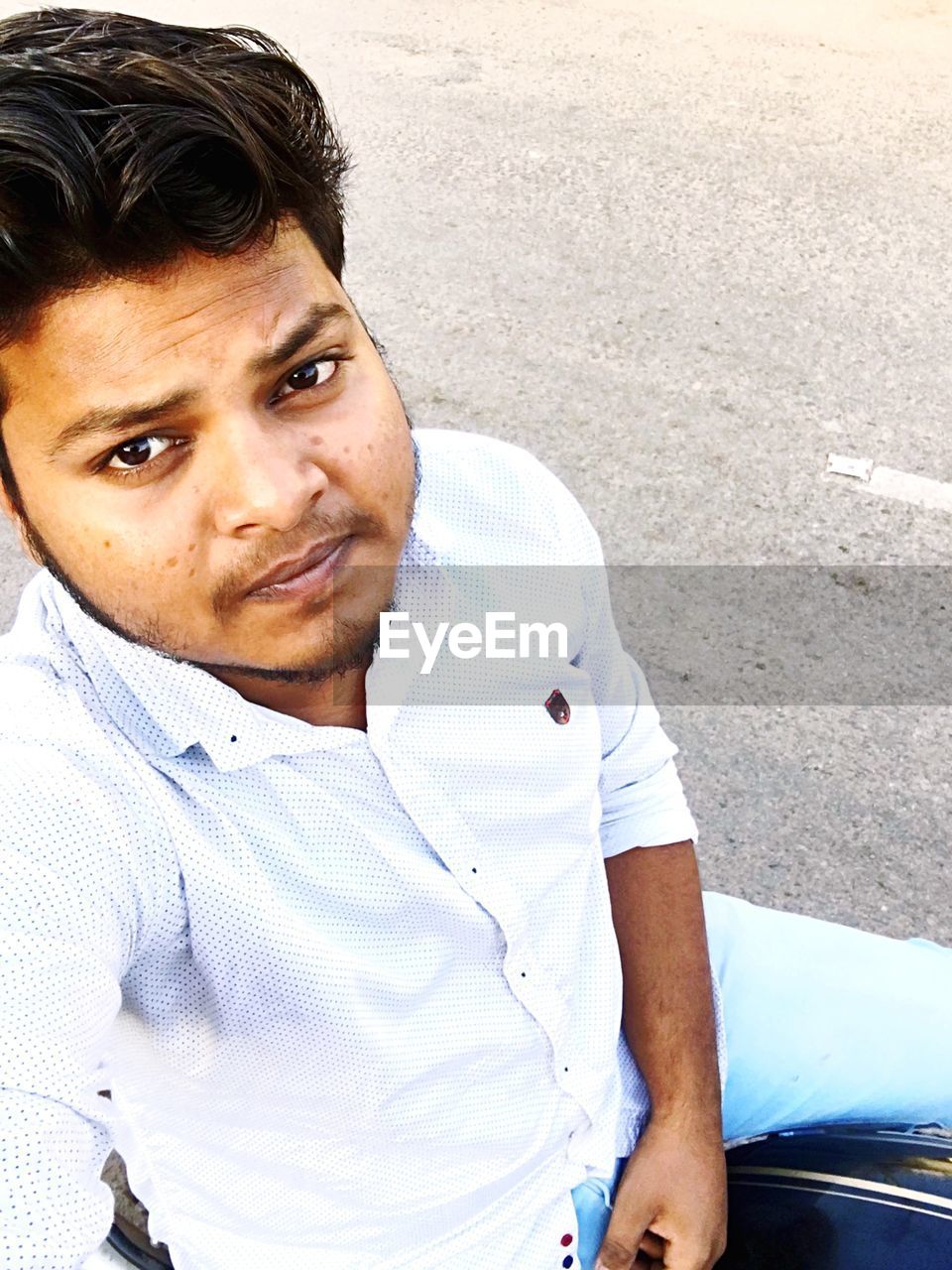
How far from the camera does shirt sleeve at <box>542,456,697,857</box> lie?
1.68 meters

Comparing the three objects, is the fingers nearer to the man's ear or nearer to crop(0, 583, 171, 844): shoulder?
crop(0, 583, 171, 844): shoulder

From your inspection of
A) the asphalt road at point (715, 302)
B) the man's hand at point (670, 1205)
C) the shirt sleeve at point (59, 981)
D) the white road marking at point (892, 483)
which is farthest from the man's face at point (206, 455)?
the white road marking at point (892, 483)

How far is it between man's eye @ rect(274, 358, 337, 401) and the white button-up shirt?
30cm

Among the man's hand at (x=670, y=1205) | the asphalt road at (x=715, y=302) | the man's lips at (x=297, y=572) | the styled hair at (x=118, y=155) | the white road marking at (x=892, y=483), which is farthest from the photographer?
the white road marking at (x=892, y=483)

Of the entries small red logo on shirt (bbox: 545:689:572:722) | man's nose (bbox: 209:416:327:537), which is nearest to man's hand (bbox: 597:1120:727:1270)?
small red logo on shirt (bbox: 545:689:572:722)

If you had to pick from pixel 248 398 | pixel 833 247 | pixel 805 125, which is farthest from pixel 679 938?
pixel 805 125

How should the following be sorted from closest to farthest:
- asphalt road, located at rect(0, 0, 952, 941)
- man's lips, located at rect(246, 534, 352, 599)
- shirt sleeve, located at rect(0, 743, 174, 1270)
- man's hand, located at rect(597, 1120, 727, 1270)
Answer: shirt sleeve, located at rect(0, 743, 174, 1270) < man's lips, located at rect(246, 534, 352, 599) < man's hand, located at rect(597, 1120, 727, 1270) < asphalt road, located at rect(0, 0, 952, 941)

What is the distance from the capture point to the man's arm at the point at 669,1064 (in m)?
1.51

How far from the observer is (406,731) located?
1.41 metres

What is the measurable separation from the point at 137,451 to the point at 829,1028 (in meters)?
1.17

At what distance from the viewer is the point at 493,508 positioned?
63.9 inches

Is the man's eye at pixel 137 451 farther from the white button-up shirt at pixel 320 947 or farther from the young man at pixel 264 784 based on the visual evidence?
the white button-up shirt at pixel 320 947

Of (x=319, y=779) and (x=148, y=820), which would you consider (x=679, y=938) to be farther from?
(x=148, y=820)

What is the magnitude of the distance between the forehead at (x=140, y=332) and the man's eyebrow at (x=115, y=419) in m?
0.02
